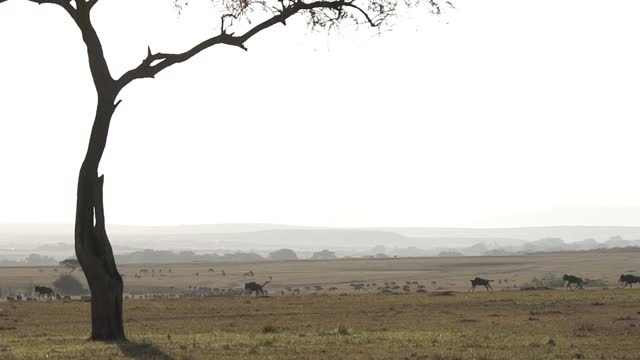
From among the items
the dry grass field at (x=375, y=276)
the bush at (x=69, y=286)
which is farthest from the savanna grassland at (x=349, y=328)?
the bush at (x=69, y=286)

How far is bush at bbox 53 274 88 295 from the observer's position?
9156 cm

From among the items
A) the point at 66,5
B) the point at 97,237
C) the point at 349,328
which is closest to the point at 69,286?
the point at 349,328

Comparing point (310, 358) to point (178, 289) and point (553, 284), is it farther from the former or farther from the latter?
point (178, 289)

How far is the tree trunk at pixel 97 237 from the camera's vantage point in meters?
22.9

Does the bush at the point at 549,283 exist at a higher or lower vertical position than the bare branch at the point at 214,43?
lower

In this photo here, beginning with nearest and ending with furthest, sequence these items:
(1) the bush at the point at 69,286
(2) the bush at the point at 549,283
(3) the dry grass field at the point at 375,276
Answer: (2) the bush at the point at 549,283
(1) the bush at the point at 69,286
(3) the dry grass field at the point at 375,276

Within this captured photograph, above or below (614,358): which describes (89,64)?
above

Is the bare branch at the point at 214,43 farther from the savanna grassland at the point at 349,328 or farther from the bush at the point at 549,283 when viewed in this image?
the bush at the point at 549,283

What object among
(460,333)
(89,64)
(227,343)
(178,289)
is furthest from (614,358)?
(178,289)

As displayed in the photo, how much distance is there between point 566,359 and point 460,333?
22.2ft

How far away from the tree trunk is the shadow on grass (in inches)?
46.6

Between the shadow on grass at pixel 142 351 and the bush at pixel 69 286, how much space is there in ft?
236

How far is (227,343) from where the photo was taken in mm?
22234

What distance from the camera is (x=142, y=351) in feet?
67.3
